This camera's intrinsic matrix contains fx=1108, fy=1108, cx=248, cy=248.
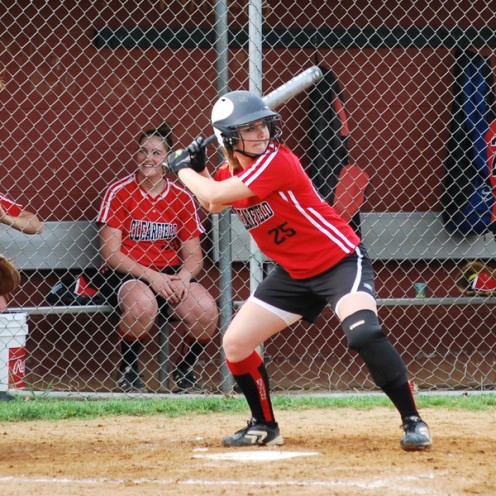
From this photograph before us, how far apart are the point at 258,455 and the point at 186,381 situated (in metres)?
2.16

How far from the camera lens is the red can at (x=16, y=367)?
646 cm

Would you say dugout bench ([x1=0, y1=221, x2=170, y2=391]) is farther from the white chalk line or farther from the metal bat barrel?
the white chalk line

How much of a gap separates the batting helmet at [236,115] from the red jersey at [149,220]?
7.22 ft

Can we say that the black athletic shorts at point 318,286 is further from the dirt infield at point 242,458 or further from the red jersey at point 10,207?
the red jersey at point 10,207

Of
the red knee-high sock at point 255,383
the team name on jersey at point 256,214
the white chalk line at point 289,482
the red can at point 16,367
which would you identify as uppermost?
the team name on jersey at point 256,214

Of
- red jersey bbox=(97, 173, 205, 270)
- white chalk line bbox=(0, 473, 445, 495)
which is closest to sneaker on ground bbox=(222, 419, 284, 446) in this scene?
white chalk line bbox=(0, 473, 445, 495)

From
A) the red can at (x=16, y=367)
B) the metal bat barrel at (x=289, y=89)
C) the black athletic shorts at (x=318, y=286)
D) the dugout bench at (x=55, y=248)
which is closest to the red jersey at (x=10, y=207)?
the dugout bench at (x=55, y=248)

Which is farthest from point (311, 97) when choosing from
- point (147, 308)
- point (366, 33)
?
point (147, 308)

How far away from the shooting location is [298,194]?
4.75 meters

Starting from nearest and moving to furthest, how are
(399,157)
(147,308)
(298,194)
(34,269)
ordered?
(298,194) → (147,308) → (34,269) → (399,157)

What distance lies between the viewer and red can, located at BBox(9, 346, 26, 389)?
6461 millimetres

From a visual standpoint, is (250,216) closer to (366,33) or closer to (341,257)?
(341,257)

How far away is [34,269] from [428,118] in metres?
2.89

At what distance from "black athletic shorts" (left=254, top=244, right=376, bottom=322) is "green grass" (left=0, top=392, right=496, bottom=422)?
54.5 inches
